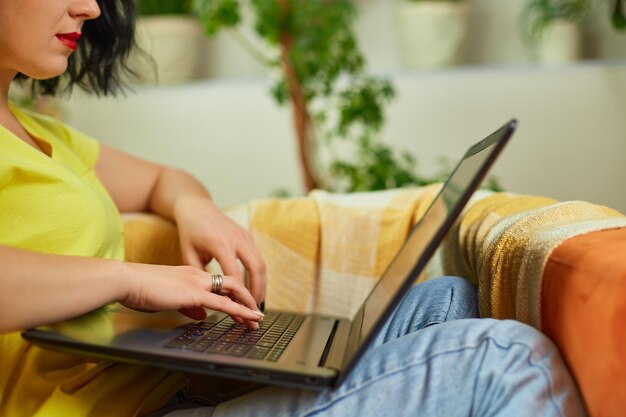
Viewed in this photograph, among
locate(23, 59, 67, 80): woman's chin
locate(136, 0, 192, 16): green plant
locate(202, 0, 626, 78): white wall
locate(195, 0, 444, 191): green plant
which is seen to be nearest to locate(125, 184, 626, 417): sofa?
locate(23, 59, 67, 80): woman's chin

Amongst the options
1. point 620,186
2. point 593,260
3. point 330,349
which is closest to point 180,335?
point 330,349

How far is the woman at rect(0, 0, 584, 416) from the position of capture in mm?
692

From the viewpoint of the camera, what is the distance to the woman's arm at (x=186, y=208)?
1.08m

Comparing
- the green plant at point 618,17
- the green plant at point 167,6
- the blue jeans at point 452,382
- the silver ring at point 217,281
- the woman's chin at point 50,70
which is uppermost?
the green plant at point 167,6

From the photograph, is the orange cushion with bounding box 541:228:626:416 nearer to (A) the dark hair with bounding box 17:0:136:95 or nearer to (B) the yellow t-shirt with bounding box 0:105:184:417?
(B) the yellow t-shirt with bounding box 0:105:184:417

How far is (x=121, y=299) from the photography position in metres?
0.77

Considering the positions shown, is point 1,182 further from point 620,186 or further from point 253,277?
point 620,186

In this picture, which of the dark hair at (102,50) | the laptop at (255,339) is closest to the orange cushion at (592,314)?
the laptop at (255,339)

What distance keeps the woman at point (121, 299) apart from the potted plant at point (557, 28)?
1.61 meters

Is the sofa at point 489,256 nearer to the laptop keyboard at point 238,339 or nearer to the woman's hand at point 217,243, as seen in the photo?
the woman's hand at point 217,243

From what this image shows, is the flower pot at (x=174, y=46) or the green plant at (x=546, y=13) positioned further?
the flower pot at (x=174, y=46)

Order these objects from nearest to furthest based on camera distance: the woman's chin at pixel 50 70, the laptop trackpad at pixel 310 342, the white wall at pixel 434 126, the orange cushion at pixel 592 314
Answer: the orange cushion at pixel 592 314
the laptop trackpad at pixel 310 342
the woman's chin at pixel 50 70
the white wall at pixel 434 126

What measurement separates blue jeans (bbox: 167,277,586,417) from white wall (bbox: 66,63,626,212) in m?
1.80

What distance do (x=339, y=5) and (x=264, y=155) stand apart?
28.6 inches
